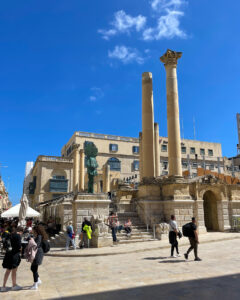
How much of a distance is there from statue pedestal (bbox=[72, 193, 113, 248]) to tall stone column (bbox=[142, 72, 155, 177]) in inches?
190

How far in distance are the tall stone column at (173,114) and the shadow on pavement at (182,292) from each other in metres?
12.4

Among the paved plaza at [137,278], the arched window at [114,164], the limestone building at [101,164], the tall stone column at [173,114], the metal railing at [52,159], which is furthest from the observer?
the arched window at [114,164]

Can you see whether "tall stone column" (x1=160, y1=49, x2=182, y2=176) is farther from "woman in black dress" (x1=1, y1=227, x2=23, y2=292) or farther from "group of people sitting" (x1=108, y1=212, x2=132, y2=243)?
"woman in black dress" (x1=1, y1=227, x2=23, y2=292)

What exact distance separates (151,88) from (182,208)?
971 cm

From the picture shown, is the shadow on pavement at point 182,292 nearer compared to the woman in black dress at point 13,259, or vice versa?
the shadow on pavement at point 182,292

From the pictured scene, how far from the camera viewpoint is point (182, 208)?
17.9 metres

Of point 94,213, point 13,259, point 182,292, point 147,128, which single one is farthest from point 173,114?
point 13,259

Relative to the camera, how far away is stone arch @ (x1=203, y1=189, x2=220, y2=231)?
20.0 metres

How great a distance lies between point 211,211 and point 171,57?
489 inches

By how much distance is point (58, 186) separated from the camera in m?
39.0

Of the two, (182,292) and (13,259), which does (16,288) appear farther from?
(182,292)

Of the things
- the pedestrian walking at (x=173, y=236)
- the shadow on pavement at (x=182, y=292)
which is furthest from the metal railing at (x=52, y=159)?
the shadow on pavement at (x=182, y=292)

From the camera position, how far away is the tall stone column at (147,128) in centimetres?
1980

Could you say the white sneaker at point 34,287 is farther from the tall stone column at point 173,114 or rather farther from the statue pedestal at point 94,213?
the tall stone column at point 173,114
